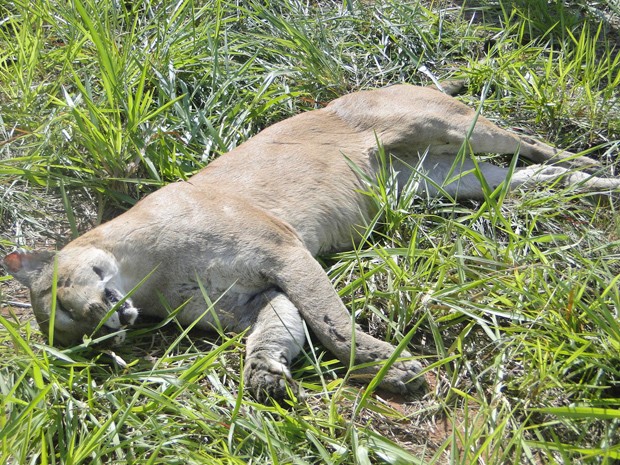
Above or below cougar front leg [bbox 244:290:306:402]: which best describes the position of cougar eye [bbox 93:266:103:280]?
above

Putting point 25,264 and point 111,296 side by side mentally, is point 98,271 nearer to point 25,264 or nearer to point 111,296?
point 111,296

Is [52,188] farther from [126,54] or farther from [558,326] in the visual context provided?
[558,326]

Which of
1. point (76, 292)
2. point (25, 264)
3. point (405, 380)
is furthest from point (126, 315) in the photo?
point (405, 380)

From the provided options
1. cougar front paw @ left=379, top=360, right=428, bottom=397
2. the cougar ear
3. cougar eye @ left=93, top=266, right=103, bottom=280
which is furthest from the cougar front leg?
the cougar ear

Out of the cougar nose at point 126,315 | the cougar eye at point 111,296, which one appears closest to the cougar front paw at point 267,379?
the cougar nose at point 126,315

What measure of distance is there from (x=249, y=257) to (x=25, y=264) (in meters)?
1.10

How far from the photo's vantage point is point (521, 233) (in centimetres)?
439

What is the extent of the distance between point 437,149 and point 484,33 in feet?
5.20

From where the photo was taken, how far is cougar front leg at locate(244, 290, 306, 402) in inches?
137

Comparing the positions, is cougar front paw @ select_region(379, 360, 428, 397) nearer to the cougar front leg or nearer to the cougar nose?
the cougar front leg

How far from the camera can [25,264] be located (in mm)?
3904

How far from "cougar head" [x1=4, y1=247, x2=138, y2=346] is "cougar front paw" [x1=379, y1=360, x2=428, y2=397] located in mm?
1228

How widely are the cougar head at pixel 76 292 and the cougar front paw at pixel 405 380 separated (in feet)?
4.03

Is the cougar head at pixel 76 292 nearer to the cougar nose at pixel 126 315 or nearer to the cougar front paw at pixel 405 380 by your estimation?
the cougar nose at pixel 126 315
